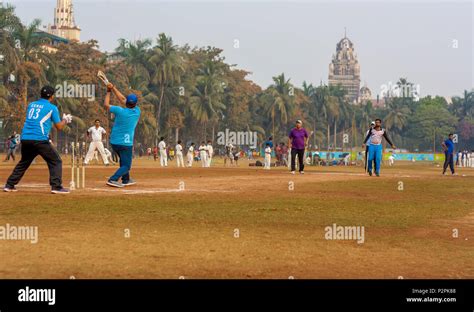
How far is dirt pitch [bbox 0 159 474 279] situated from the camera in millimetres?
6430

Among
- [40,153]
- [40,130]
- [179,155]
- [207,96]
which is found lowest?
[179,155]

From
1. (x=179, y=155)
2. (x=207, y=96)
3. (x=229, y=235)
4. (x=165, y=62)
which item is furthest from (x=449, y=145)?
(x=207, y=96)

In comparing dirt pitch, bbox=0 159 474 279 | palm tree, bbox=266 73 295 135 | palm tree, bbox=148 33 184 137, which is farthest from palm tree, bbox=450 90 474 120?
dirt pitch, bbox=0 159 474 279

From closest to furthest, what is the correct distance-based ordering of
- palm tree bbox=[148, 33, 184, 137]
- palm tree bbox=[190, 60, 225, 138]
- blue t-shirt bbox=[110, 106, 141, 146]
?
blue t-shirt bbox=[110, 106, 141, 146] < palm tree bbox=[148, 33, 184, 137] < palm tree bbox=[190, 60, 225, 138]

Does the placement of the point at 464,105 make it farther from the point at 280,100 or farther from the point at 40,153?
the point at 40,153

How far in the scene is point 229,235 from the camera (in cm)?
853

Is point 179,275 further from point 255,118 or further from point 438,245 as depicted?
point 255,118

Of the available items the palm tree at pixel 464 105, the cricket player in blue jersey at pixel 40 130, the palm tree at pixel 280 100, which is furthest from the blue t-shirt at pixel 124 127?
the palm tree at pixel 464 105

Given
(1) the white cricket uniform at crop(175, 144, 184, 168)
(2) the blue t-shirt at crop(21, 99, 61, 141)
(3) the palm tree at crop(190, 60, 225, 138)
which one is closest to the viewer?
(2) the blue t-shirt at crop(21, 99, 61, 141)

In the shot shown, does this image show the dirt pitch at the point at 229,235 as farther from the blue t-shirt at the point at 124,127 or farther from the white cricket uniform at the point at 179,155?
the white cricket uniform at the point at 179,155

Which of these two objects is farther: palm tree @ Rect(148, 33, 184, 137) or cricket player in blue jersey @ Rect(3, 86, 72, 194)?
palm tree @ Rect(148, 33, 184, 137)

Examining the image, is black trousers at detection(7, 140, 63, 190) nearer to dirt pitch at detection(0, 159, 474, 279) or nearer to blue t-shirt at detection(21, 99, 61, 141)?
blue t-shirt at detection(21, 99, 61, 141)

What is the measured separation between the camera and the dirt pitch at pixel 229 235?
643 cm
